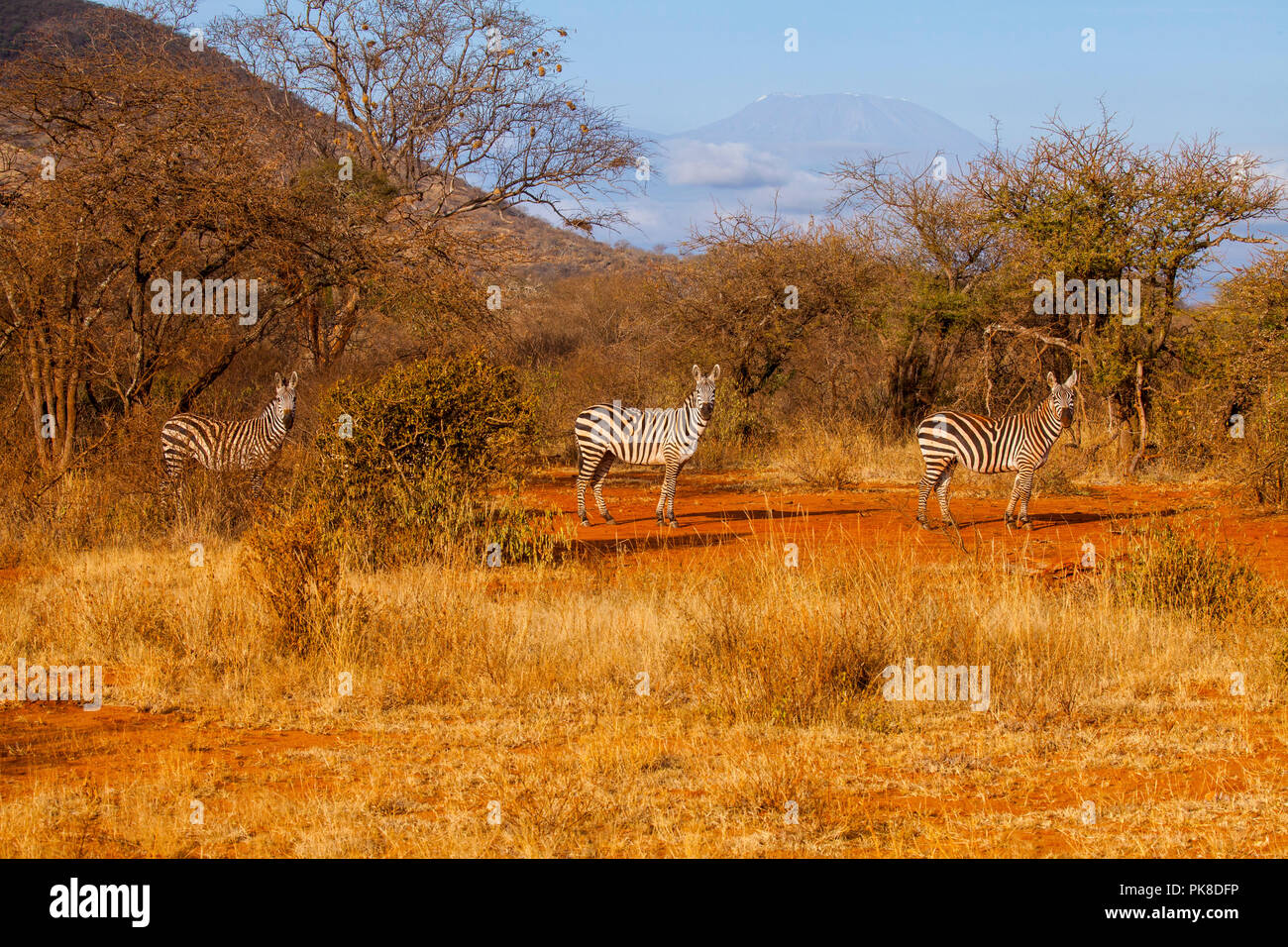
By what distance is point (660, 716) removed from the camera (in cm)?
624

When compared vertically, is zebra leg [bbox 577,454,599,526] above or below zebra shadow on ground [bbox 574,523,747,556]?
above

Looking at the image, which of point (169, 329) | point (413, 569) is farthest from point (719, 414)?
point (413, 569)

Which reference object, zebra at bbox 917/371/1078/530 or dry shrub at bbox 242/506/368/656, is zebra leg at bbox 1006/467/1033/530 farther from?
dry shrub at bbox 242/506/368/656

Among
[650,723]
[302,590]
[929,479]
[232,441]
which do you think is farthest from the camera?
[929,479]

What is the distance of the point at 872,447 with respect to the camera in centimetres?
1992

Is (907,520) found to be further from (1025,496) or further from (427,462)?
(427,462)

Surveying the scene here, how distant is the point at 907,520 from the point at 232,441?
8.15 meters

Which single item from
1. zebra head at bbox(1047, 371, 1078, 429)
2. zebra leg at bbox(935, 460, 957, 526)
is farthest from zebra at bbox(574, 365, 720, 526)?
zebra head at bbox(1047, 371, 1078, 429)

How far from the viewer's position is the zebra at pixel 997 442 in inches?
523

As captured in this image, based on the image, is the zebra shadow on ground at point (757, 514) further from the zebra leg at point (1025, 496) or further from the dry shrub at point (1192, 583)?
the dry shrub at point (1192, 583)

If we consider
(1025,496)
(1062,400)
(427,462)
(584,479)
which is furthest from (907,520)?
(427,462)

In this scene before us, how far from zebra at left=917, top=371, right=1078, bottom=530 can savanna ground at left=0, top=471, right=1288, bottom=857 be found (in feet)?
11.6

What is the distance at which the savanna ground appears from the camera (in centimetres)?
458

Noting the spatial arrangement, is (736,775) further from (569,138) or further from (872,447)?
(569,138)
